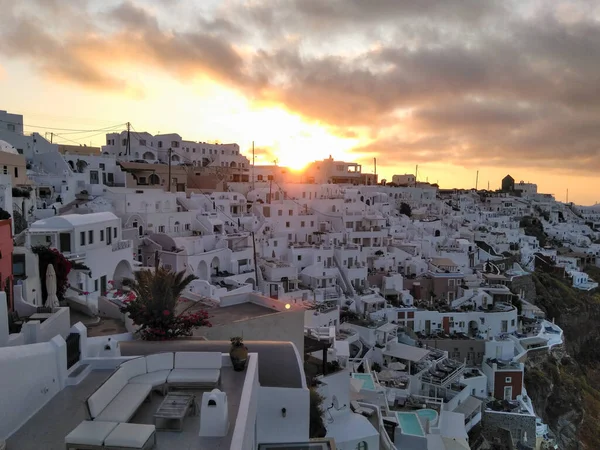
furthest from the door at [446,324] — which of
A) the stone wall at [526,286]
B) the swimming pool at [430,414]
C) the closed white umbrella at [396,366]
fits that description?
the stone wall at [526,286]

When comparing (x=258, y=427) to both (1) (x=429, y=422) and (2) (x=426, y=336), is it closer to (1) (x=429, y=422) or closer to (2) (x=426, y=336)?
(1) (x=429, y=422)

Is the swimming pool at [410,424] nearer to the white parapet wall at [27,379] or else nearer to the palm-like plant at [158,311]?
the palm-like plant at [158,311]

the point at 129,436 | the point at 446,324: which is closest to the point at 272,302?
the point at 129,436

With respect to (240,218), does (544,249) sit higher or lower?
lower

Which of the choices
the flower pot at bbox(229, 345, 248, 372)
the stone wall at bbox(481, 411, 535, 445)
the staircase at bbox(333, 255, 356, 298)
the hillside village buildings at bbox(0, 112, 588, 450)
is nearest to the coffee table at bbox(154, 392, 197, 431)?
the hillside village buildings at bbox(0, 112, 588, 450)

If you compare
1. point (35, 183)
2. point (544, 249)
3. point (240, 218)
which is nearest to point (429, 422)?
point (240, 218)

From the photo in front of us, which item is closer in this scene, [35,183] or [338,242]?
[35,183]

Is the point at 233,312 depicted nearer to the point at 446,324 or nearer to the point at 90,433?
the point at 90,433

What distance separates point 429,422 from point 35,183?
25.9 metres

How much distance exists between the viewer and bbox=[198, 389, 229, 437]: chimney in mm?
4836

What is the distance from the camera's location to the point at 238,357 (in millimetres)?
6617

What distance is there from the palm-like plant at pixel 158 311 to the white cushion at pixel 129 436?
13.1 feet

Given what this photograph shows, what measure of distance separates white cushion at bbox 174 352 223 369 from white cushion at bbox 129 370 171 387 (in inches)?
9.0

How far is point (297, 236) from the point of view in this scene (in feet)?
124
